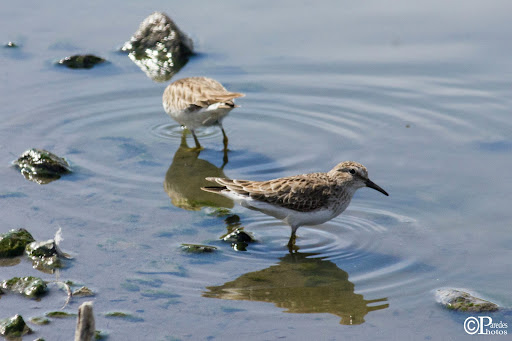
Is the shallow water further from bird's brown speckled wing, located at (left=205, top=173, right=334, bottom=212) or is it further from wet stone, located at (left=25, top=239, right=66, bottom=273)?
bird's brown speckled wing, located at (left=205, top=173, right=334, bottom=212)

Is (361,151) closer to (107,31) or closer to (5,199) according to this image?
(5,199)

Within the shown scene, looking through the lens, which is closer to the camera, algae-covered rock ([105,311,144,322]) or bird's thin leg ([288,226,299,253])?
algae-covered rock ([105,311,144,322])

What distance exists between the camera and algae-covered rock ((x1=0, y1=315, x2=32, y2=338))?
24.5 ft

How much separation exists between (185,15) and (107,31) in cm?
166

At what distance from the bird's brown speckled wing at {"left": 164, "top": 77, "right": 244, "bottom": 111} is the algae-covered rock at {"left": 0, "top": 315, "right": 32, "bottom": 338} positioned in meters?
5.33

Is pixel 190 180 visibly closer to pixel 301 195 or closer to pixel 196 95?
pixel 196 95

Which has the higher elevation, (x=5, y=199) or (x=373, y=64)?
(x=373, y=64)

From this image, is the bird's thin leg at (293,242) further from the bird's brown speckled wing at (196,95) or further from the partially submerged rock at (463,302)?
the bird's brown speckled wing at (196,95)

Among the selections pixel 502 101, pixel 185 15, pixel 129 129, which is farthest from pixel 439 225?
pixel 185 15

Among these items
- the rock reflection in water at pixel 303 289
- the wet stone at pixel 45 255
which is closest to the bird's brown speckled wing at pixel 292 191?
the rock reflection in water at pixel 303 289

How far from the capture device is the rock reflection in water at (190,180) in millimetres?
10898

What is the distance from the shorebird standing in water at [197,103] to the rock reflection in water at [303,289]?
3.55 metres

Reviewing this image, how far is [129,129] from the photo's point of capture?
13.1 meters

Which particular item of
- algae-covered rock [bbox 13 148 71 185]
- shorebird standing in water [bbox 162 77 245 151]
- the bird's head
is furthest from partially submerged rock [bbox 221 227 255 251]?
algae-covered rock [bbox 13 148 71 185]
